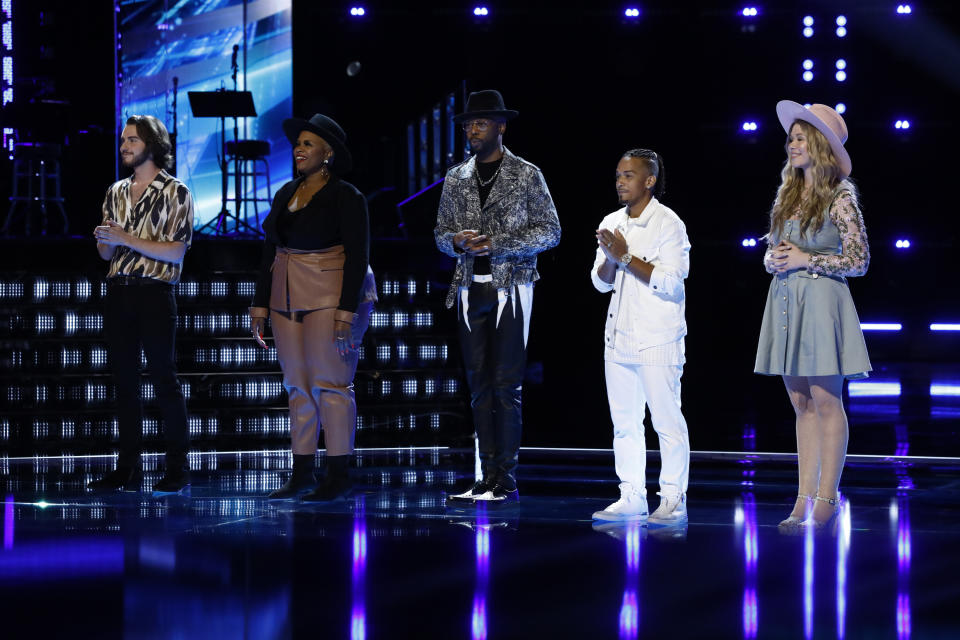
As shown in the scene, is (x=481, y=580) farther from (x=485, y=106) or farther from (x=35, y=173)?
(x=35, y=173)

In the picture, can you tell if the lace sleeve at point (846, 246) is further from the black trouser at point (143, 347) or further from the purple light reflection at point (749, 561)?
the black trouser at point (143, 347)

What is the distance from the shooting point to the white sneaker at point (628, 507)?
13.3 feet

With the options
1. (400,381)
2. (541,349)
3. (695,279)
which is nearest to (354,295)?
(400,381)

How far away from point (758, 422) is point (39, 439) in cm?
442

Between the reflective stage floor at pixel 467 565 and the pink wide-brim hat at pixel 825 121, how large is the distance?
1.27 meters

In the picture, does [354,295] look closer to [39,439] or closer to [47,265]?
[39,439]

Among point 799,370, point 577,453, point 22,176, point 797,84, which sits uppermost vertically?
point 797,84

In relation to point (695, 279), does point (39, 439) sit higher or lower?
lower

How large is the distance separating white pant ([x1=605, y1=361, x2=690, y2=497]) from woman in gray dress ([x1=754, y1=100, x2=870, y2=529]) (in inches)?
13.6

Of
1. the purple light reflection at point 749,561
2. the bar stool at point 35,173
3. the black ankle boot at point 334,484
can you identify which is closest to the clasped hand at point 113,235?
the black ankle boot at point 334,484

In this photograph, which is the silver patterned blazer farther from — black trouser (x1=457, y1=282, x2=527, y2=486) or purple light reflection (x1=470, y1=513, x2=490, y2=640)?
purple light reflection (x1=470, y1=513, x2=490, y2=640)

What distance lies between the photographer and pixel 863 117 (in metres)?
11.3

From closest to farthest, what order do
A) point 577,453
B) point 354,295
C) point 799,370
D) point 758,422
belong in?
point 799,370
point 354,295
point 577,453
point 758,422

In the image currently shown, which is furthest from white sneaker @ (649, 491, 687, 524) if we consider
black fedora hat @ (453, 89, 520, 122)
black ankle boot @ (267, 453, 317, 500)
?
black fedora hat @ (453, 89, 520, 122)
